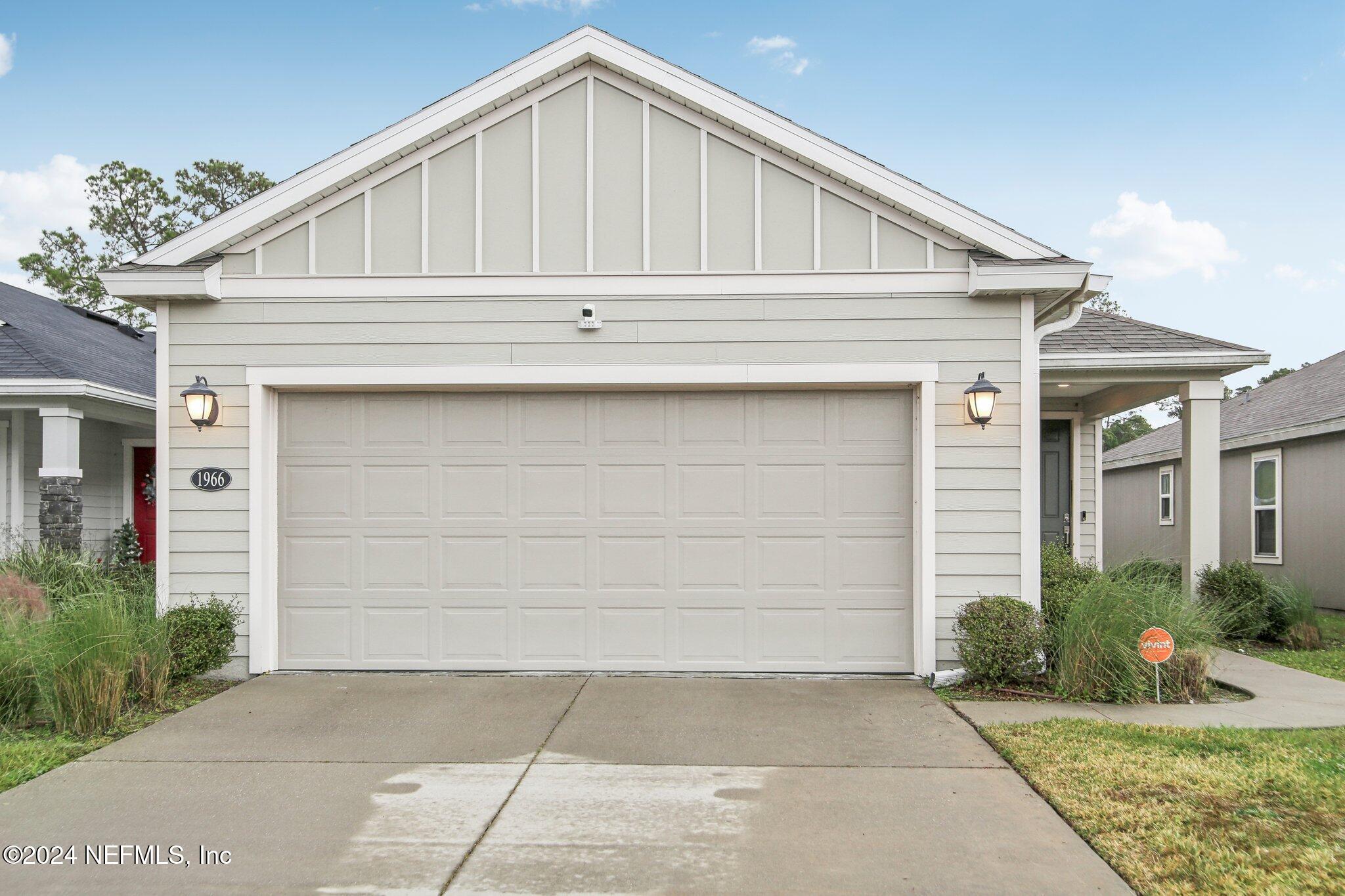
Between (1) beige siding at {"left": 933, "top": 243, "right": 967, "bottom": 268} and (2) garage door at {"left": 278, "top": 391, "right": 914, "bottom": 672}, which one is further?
(2) garage door at {"left": 278, "top": 391, "right": 914, "bottom": 672}

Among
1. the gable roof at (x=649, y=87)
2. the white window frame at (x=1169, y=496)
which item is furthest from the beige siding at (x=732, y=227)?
the white window frame at (x=1169, y=496)

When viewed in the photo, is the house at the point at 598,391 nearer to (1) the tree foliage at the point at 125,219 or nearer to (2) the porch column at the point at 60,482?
(2) the porch column at the point at 60,482

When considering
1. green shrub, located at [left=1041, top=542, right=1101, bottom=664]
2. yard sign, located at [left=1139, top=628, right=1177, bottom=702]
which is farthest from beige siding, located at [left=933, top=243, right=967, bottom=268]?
yard sign, located at [left=1139, top=628, right=1177, bottom=702]

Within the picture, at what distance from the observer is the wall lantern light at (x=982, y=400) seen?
598cm

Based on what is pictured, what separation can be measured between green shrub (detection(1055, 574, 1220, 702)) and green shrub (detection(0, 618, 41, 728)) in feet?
21.8

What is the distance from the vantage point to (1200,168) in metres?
16.0

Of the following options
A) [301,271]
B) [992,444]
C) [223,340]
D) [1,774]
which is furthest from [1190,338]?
[1,774]

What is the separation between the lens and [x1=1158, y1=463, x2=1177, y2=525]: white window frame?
50.5 ft

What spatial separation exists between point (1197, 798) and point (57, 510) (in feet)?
31.8

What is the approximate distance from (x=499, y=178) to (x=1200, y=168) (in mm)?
15466

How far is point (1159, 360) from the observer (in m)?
8.33

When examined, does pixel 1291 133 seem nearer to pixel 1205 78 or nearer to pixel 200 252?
pixel 1205 78

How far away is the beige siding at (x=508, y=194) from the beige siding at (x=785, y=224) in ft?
5.89

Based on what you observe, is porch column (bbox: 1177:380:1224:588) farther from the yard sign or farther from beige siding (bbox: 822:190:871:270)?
beige siding (bbox: 822:190:871:270)
